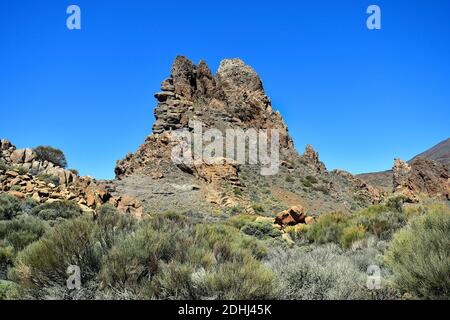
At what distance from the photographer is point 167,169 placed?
124ft

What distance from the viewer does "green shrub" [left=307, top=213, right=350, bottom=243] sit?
36.7ft

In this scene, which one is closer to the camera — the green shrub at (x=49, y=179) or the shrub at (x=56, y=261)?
the shrub at (x=56, y=261)

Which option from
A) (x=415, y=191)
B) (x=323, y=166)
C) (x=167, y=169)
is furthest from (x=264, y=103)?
(x=415, y=191)

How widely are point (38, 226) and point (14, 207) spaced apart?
6.25 metres

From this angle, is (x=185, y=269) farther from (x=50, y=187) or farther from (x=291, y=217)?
(x=50, y=187)

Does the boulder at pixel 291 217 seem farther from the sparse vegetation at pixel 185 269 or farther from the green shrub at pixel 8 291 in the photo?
the green shrub at pixel 8 291

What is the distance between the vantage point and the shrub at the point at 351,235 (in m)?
9.93

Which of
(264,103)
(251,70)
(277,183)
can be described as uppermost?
(251,70)

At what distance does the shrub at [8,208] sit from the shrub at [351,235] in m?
10.6

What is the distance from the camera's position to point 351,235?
401 inches

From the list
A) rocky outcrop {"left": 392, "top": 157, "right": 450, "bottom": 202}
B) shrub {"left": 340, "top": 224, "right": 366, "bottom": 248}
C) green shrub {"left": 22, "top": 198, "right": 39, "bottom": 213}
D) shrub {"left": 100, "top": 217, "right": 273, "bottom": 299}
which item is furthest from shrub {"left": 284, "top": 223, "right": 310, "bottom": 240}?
rocky outcrop {"left": 392, "top": 157, "right": 450, "bottom": 202}

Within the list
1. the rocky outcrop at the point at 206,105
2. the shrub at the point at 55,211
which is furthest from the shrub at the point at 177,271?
the rocky outcrop at the point at 206,105

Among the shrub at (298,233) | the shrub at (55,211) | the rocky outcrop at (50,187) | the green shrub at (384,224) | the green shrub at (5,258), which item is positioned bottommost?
the green shrub at (5,258)
